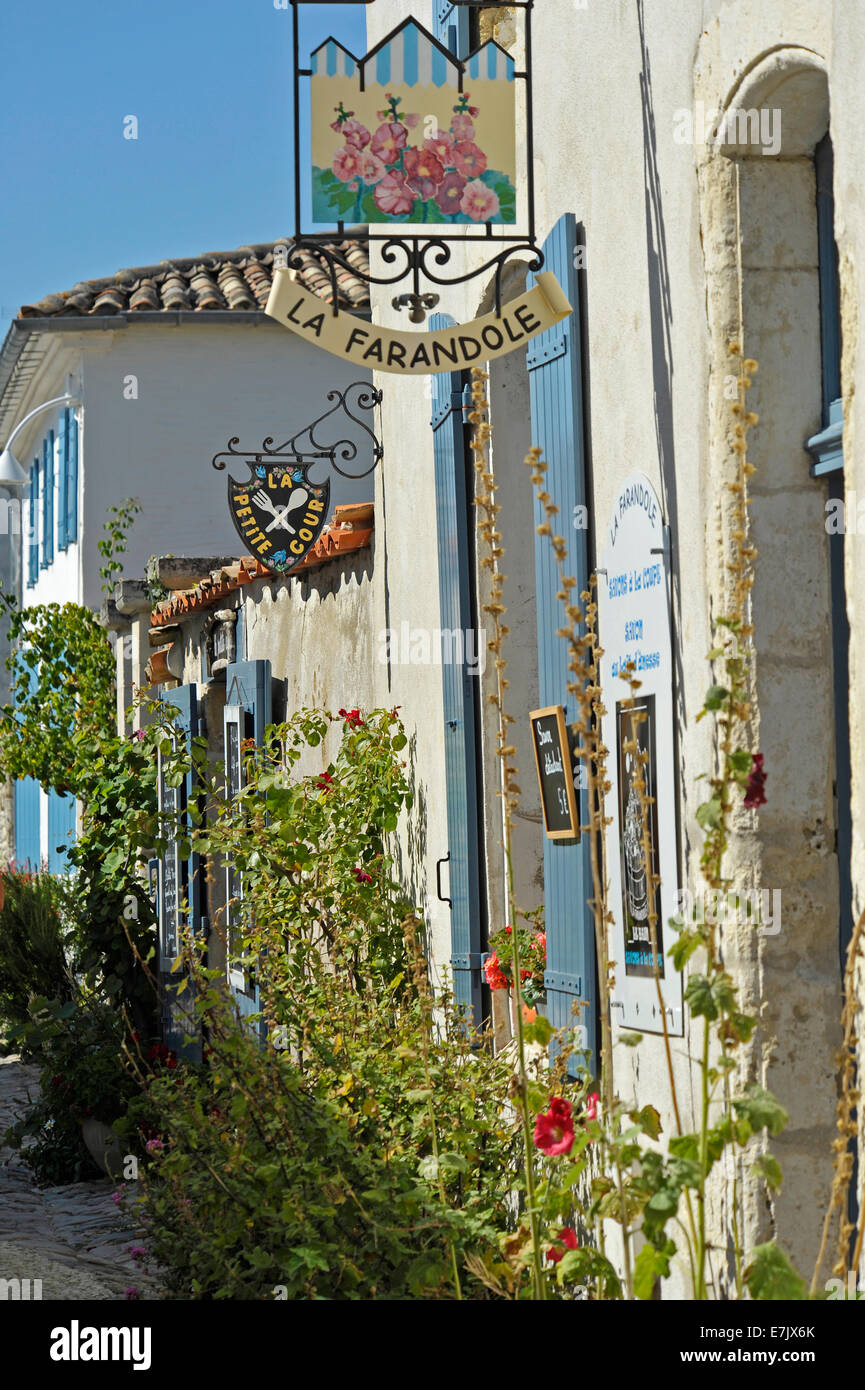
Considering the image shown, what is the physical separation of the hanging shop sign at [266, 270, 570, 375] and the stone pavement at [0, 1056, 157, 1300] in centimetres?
291

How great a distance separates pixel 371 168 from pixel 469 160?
25cm

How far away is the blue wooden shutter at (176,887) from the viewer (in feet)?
28.5

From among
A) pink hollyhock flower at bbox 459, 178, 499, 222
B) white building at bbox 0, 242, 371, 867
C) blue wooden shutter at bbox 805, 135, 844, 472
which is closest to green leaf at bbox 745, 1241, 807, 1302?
blue wooden shutter at bbox 805, 135, 844, 472

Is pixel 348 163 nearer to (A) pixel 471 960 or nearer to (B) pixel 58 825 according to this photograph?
(A) pixel 471 960

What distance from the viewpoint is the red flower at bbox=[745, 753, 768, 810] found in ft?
8.71

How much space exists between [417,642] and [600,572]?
1.98 m

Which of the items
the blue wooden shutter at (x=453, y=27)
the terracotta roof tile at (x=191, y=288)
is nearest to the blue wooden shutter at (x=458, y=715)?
the blue wooden shutter at (x=453, y=27)

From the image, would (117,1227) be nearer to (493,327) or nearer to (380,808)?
(380,808)

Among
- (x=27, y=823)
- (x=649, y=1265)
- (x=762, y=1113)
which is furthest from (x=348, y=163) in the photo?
(x=27, y=823)

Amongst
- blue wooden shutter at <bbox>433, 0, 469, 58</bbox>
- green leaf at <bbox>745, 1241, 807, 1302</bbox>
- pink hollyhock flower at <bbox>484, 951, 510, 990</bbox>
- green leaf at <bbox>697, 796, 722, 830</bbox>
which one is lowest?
green leaf at <bbox>745, 1241, 807, 1302</bbox>

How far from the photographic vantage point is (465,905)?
5.52 meters

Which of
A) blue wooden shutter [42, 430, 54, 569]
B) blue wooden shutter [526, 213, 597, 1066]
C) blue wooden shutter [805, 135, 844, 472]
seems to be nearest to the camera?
blue wooden shutter [805, 135, 844, 472]

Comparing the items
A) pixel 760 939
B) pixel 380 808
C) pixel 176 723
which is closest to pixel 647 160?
pixel 760 939

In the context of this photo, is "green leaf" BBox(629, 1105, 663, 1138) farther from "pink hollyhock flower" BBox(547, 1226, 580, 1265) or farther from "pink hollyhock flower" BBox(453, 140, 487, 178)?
"pink hollyhock flower" BBox(453, 140, 487, 178)
